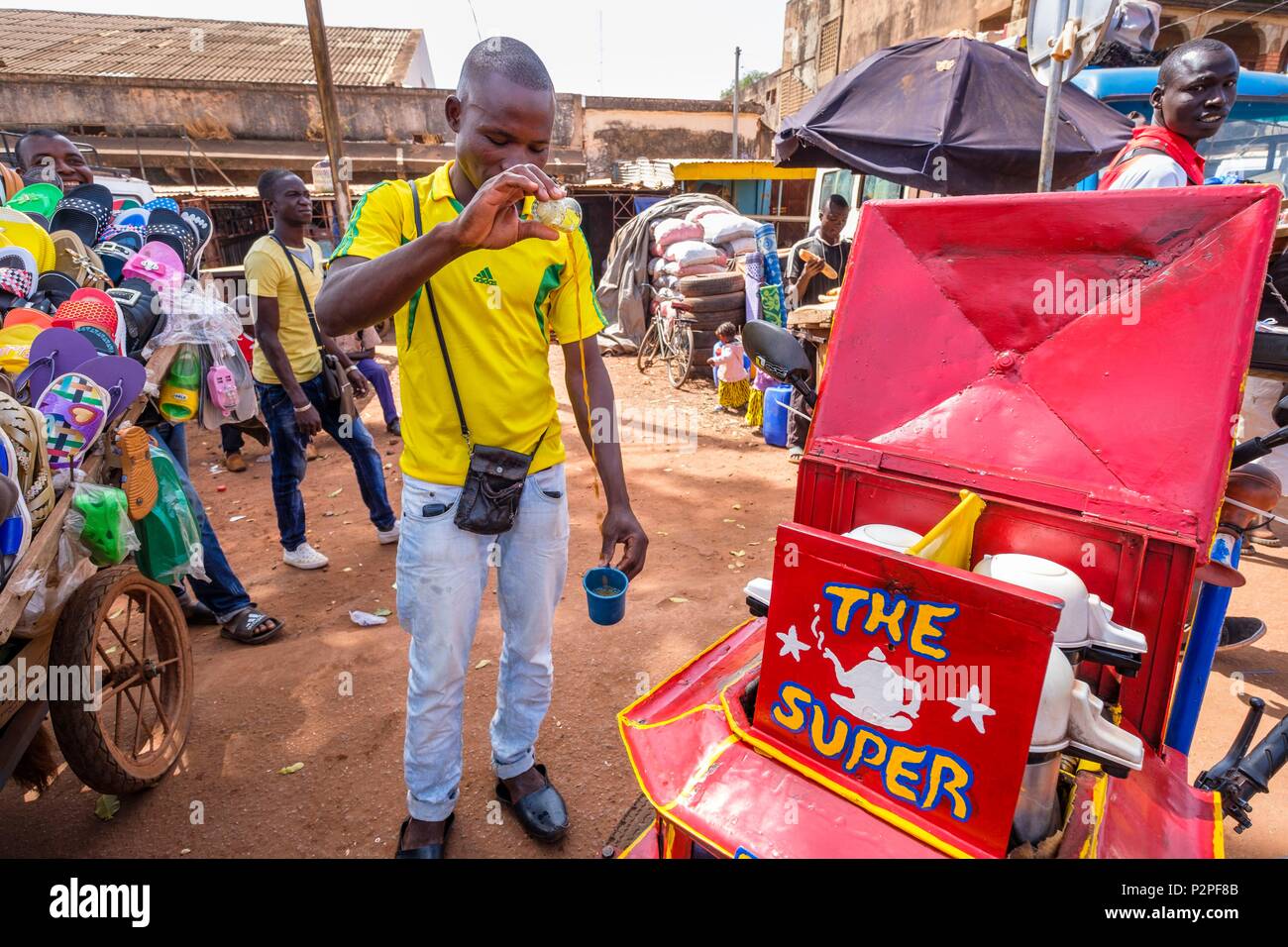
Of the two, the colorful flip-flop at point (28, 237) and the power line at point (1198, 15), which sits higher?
the power line at point (1198, 15)

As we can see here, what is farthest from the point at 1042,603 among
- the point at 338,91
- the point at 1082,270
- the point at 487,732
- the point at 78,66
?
the point at 78,66

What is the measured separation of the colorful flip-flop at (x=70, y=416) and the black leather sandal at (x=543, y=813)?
5.90 feet

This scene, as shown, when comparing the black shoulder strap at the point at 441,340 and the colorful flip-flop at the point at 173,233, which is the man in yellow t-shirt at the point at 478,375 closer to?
the black shoulder strap at the point at 441,340

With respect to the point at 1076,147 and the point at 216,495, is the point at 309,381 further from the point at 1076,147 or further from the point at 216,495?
the point at 1076,147

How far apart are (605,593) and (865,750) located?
2.56 ft

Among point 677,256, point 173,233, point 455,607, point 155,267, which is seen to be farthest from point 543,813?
point 677,256

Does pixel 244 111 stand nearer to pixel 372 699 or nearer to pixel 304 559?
pixel 304 559

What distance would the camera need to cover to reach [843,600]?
4.21ft

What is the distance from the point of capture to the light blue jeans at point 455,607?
1.89 metres

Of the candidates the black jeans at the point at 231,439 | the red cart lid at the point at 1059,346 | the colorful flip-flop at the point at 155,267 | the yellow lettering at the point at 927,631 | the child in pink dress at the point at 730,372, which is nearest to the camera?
the yellow lettering at the point at 927,631

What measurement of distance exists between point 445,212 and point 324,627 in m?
2.67

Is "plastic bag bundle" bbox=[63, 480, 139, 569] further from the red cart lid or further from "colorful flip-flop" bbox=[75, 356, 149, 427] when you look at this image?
the red cart lid

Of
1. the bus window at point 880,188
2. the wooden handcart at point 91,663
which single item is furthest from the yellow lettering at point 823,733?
the bus window at point 880,188

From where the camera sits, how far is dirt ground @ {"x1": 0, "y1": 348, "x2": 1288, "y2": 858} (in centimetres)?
237
